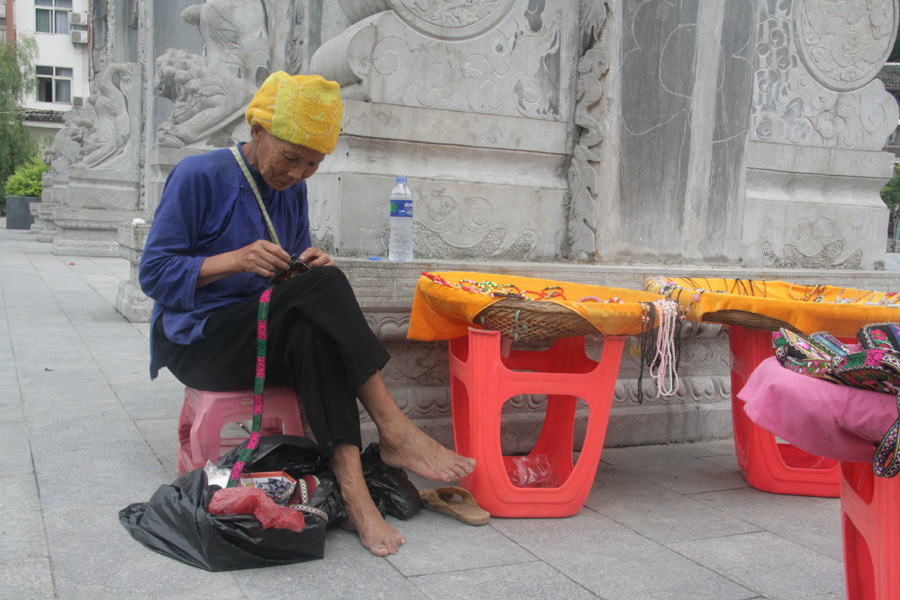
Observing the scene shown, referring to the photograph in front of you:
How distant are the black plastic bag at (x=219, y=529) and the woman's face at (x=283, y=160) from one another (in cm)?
88

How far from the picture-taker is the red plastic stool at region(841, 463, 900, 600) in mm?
1443

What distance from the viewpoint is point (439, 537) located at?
2391 millimetres

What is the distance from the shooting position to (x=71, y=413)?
3.44 meters

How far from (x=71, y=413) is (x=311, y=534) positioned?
1.87 metres

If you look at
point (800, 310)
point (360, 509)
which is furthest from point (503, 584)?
point (800, 310)

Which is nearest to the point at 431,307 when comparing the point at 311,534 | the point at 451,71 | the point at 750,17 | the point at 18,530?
the point at 311,534

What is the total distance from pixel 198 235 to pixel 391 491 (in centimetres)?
108

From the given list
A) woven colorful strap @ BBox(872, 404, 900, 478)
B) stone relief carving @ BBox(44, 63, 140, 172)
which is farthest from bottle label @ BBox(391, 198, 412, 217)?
stone relief carving @ BBox(44, 63, 140, 172)

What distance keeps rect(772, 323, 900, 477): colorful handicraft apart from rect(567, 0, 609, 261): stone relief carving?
6.64 ft

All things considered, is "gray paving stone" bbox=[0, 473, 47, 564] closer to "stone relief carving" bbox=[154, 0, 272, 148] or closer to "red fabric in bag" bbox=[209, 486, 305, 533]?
"red fabric in bag" bbox=[209, 486, 305, 533]

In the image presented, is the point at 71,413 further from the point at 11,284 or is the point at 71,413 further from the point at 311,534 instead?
the point at 11,284

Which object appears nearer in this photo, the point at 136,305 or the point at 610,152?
the point at 610,152

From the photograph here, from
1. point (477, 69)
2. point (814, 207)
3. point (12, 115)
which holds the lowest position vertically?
point (814, 207)

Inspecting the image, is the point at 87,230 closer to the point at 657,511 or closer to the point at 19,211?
the point at 19,211
